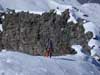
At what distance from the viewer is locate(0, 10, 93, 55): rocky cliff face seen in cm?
5928

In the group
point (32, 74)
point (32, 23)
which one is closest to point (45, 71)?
point (32, 74)

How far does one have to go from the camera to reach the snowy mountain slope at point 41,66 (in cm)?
3403

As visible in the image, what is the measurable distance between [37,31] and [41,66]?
2644cm

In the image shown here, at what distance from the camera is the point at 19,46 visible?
2431 inches

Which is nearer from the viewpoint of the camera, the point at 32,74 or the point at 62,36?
the point at 32,74

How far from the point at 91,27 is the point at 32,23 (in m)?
7.53

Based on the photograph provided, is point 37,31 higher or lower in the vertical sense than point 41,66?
higher

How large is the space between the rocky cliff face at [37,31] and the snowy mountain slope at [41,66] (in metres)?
19.0

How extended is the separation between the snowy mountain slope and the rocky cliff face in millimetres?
19037

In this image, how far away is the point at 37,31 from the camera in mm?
61938

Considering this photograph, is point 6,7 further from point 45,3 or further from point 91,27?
point 91,27

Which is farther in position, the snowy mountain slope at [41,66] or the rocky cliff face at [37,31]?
the rocky cliff face at [37,31]

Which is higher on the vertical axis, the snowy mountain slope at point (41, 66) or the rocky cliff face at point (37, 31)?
the rocky cliff face at point (37, 31)

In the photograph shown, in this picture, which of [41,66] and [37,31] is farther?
[37,31]
